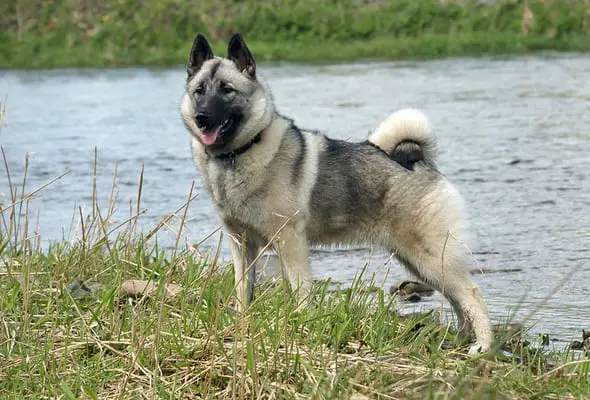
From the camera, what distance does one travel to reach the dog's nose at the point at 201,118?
609 cm

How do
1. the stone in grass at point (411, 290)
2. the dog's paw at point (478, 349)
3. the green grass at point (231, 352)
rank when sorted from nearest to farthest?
the green grass at point (231, 352) < the dog's paw at point (478, 349) < the stone in grass at point (411, 290)

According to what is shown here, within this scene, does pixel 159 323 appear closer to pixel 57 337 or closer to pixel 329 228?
pixel 57 337

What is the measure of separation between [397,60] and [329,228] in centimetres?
1594

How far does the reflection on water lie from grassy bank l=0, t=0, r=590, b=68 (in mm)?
1252

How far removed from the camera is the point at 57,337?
197 inches

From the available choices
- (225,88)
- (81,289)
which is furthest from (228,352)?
(225,88)

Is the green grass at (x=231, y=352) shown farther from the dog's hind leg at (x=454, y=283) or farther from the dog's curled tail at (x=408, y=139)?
the dog's curled tail at (x=408, y=139)

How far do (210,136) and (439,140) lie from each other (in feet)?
24.1

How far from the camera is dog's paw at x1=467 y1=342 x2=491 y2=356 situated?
5257 mm

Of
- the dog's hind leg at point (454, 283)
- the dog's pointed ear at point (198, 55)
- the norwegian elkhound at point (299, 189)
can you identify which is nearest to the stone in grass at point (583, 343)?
the dog's hind leg at point (454, 283)

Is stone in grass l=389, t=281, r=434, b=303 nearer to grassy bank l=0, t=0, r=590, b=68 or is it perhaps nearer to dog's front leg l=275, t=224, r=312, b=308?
dog's front leg l=275, t=224, r=312, b=308

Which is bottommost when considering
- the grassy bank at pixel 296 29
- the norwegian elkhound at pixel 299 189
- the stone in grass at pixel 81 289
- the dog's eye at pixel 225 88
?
the grassy bank at pixel 296 29

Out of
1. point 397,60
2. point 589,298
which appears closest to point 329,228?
point 589,298

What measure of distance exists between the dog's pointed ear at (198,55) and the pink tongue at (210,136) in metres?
0.46
